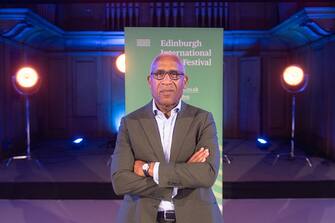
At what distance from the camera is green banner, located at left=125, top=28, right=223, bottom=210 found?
11.0ft

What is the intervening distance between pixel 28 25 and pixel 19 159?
89.2 inches

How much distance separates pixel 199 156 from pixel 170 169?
14 cm

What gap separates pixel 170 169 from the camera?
1581mm

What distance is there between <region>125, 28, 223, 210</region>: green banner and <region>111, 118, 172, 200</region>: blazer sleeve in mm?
1691

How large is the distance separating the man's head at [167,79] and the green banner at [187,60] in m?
1.74

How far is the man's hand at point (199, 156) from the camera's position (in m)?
1.65

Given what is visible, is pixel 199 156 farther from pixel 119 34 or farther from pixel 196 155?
pixel 119 34

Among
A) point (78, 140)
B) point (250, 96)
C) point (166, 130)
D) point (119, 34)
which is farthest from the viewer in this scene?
point (250, 96)

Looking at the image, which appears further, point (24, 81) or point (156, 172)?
point (24, 81)

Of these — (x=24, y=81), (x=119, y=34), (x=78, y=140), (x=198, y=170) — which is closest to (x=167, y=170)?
(x=198, y=170)

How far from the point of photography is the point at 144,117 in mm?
1697

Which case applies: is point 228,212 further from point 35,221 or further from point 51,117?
point 51,117

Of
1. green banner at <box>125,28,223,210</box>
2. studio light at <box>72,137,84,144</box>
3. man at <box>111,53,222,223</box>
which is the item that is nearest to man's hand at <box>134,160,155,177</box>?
man at <box>111,53,222,223</box>

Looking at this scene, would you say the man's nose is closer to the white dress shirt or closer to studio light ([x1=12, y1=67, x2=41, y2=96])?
the white dress shirt
